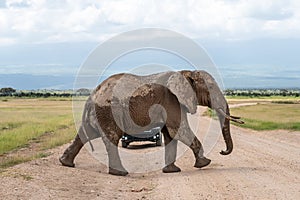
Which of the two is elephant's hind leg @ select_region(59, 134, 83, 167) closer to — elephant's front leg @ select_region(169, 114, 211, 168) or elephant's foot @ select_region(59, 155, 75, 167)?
elephant's foot @ select_region(59, 155, 75, 167)

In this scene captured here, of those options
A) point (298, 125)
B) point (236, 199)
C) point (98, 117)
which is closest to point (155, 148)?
point (98, 117)

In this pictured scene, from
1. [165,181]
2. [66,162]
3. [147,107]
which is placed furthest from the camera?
[66,162]

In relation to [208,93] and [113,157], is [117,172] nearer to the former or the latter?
[113,157]

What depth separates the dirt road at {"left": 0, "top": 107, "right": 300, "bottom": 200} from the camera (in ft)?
38.5

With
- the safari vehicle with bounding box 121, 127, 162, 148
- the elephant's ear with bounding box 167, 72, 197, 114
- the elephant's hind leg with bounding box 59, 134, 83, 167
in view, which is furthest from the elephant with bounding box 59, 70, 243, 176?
the safari vehicle with bounding box 121, 127, 162, 148

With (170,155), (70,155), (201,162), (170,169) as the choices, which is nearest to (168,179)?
(170,169)

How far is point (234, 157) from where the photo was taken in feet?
62.7

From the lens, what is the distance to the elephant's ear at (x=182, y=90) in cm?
1592

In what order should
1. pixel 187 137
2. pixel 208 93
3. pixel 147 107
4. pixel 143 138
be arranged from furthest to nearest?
pixel 143 138 → pixel 208 93 → pixel 187 137 → pixel 147 107

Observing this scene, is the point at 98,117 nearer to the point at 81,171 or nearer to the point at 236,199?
the point at 81,171

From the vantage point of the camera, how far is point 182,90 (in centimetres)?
1598

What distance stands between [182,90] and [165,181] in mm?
2970

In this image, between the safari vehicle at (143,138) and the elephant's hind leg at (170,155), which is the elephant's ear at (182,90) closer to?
the elephant's hind leg at (170,155)

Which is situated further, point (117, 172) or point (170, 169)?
point (170, 169)
